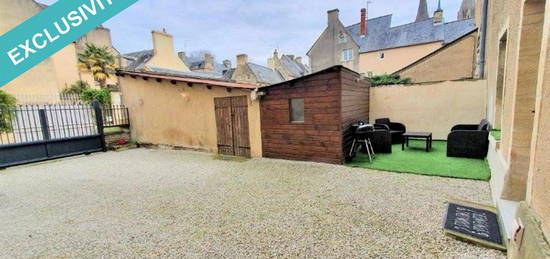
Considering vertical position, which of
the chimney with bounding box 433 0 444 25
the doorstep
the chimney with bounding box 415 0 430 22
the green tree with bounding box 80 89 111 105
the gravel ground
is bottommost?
the gravel ground

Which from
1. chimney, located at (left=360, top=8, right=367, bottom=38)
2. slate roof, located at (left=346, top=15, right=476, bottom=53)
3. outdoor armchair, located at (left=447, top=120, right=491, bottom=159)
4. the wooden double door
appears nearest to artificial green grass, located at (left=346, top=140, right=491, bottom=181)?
outdoor armchair, located at (left=447, top=120, right=491, bottom=159)

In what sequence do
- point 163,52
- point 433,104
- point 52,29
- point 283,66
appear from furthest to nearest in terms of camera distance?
point 283,66 → point 163,52 → point 433,104 → point 52,29

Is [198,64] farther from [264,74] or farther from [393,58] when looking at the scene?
[393,58]

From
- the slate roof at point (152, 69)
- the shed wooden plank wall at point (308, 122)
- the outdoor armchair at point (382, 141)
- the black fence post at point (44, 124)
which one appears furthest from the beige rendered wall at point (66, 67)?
the outdoor armchair at point (382, 141)

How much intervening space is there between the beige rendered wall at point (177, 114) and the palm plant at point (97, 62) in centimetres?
1268

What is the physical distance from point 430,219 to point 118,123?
33.9 ft

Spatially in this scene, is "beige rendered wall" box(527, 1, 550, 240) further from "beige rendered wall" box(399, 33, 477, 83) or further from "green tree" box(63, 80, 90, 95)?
"green tree" box(63, 80, 90, 95)

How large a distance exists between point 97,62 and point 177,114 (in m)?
16.1

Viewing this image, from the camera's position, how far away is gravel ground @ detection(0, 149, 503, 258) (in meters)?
2.30

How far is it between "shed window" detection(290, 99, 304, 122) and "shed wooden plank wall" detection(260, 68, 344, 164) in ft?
0.36

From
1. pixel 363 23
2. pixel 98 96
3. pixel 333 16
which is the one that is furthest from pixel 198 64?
pixel 363 23

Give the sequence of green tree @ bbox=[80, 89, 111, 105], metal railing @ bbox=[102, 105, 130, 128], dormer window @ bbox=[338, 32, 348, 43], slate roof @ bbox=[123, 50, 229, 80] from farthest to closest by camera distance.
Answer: dormer window @ bbox=[338, 32, 348, 43] < green tree @ bbox=[80, 89, 111, 105] < slate roof @ bbox=[123, 50, 229, 80] < metal railing @ bbox=[102, 105, 130, 128]

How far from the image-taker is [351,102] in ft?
19.0

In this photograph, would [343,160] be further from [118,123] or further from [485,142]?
[118,123]
